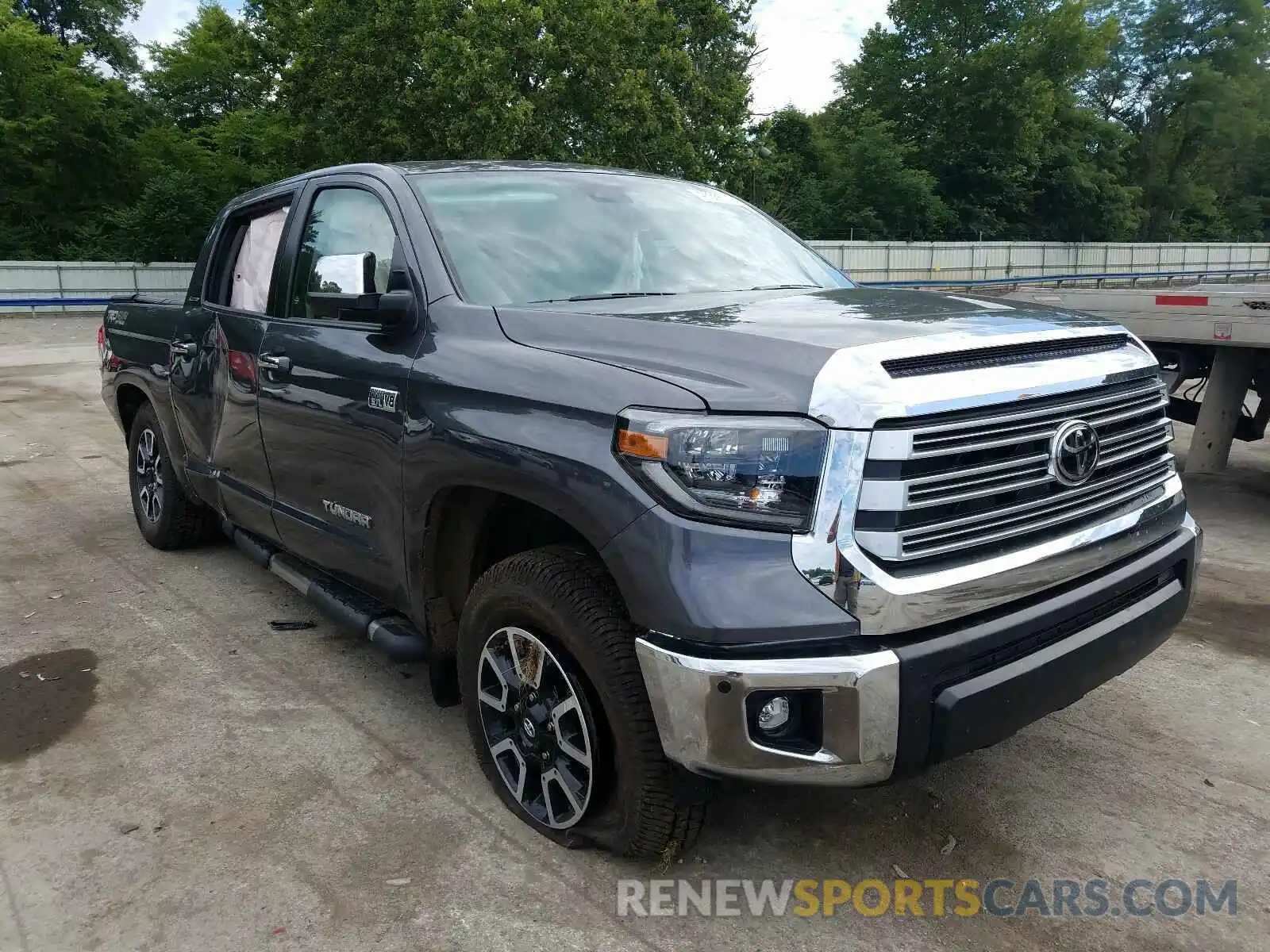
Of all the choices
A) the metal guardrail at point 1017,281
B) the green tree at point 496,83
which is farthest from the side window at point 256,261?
the green tree at point 496,83

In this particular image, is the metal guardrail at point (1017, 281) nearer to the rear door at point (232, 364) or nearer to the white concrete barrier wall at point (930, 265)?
the white concrete barrier wall at point (930, 265)

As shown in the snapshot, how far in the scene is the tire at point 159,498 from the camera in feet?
17.7

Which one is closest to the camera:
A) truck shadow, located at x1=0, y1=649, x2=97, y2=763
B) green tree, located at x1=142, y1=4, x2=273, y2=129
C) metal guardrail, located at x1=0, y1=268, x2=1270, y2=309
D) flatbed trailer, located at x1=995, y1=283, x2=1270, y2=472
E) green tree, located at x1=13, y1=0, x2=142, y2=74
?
truck shadow, located at x1=0, y1=649, x2=97, y2=763

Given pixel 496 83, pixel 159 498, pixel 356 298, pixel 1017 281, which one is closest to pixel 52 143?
pixel 496 83

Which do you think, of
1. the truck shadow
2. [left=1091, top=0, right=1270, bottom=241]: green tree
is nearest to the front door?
the truck shadow

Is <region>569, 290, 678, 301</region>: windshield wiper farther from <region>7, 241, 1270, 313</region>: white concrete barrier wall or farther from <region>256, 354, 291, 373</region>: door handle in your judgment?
<region>7, 241, 1270, 313</region>: white concrete barrier wall

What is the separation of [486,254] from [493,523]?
0.91 metres

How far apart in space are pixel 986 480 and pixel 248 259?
3.43 m

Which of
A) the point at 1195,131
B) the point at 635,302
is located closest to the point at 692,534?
the point at 635,302

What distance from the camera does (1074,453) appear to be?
2486mm

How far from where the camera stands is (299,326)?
12.2ft

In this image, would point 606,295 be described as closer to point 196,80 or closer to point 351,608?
point 351,608

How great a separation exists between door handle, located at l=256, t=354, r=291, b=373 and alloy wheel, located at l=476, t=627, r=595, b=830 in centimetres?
149

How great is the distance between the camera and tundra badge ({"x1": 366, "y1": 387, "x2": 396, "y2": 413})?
311 centimetres
